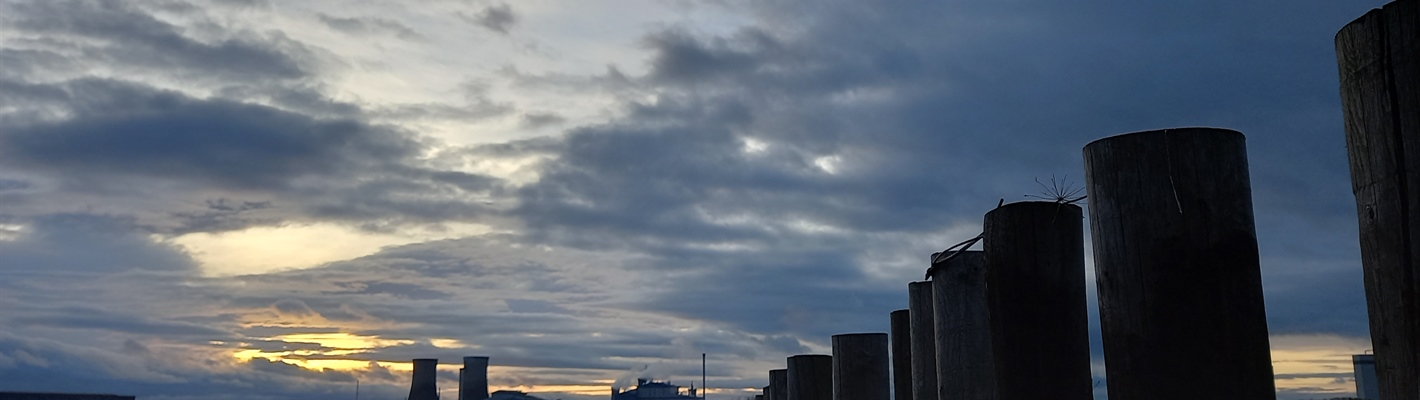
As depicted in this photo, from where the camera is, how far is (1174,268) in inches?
131

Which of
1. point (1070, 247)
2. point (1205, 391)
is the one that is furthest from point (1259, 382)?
point (1070, 247)

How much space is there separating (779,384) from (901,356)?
394cm

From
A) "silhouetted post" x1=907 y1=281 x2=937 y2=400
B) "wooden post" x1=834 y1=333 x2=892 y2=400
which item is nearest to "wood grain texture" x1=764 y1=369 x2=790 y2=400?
"wooden post" x1=834 y1=333 x2=892 y2=400

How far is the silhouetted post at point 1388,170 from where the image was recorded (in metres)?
2.47

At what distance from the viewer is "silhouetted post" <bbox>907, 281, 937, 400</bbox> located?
5.93 meters

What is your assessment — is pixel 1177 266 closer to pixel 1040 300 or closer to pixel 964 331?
pixel 1040 300

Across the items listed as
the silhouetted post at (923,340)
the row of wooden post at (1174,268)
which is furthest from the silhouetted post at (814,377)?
the row of wooden post at (1174,268)

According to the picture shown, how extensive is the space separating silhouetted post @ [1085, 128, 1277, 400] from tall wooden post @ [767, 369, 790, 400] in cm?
755

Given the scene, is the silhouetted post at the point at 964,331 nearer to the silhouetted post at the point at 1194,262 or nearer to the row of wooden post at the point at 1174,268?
the row of wooden post at the point at 1174,268

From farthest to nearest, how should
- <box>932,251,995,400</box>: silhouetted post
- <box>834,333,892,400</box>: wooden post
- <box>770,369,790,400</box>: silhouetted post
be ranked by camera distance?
<box>770,369,790,400</box>: silhouetted post → <box>834,333,892,400</box>: wooden post → <box>932,251,995,400</box>: silhouetted post

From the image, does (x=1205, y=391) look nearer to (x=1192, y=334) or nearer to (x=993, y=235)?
(x=1192, y=334)

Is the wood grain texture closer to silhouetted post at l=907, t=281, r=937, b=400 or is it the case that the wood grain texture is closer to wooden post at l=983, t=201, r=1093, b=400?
silhouetted post at l=907, t=281, r=937, b=400

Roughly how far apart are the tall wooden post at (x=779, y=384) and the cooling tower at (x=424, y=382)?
74.5m

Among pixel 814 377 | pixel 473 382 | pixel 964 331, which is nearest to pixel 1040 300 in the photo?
pixel 964 331
